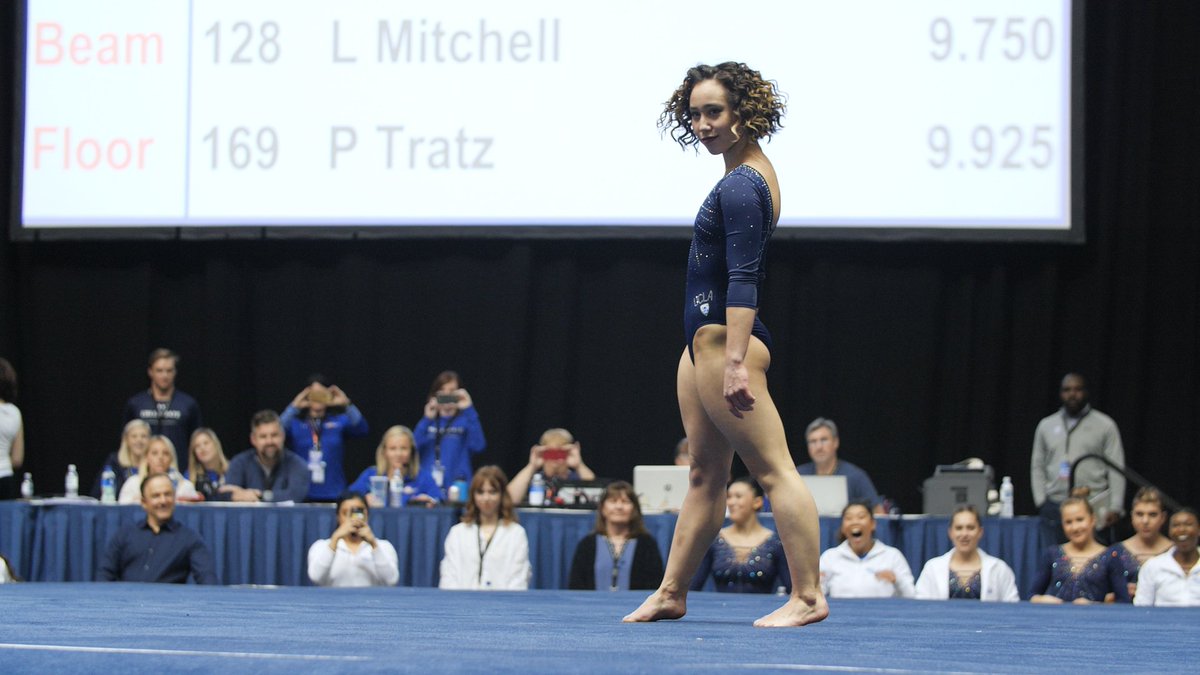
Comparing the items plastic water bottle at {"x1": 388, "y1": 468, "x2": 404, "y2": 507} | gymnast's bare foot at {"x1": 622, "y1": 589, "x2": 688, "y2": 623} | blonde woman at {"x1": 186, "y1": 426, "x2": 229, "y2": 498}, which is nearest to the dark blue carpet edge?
gymnast's bare foot at {"x1": 622, "y1": 589, "x2": 688, "y2": 623}

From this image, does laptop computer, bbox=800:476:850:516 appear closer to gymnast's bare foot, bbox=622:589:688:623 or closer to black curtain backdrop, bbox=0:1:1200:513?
black curtain backdrop, bbox=0:1:1200:513

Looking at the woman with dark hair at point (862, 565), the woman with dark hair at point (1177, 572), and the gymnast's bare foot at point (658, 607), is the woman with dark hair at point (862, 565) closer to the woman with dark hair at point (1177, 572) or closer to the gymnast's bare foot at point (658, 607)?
the woman with dark hair at point (1177, 572)

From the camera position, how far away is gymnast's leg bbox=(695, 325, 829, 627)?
3.07m

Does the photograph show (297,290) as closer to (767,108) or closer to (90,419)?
(90,419)

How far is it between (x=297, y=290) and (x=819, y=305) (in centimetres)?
319

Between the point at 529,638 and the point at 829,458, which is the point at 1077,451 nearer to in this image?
the point at 829,458

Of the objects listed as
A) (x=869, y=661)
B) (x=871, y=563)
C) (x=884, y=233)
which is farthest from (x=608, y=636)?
(x=884, y=233)

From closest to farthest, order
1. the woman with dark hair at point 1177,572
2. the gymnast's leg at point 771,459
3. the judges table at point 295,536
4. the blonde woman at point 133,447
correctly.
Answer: the gymnast's leg at point 771,459, the woman with dark hair at point 1177,572, the judges table at point 295,536, the blonde woman at point 133,447

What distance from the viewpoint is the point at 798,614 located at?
3133 mm

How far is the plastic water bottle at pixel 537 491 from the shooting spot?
7344 millimetres

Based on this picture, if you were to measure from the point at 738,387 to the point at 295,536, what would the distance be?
14.4ft

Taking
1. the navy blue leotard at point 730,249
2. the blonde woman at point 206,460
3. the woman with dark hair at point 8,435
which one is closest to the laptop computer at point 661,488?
the blonde woman at point 206,460

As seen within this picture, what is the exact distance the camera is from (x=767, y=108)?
3.16 m

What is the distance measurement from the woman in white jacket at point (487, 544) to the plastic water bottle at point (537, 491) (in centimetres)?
75
